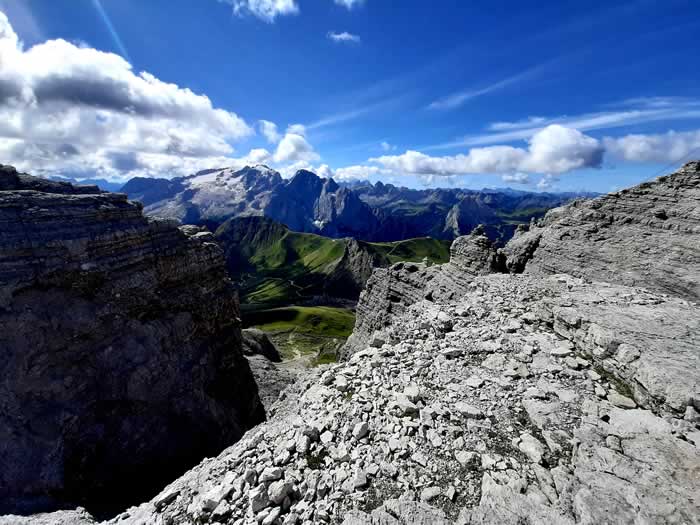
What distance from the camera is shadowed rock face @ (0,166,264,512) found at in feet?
94.8

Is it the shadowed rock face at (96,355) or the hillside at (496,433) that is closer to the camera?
the hillside at (496,433)

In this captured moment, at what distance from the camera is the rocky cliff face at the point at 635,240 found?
73.9 ft

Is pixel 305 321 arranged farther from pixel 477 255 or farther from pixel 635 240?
pixel 635 240

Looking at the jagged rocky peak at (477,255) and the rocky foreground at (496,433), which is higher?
the jagged rocky peak at (477,255)

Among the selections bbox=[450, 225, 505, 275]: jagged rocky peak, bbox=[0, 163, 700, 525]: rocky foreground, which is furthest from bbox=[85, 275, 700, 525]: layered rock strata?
bbox=[450, 225, 505, 275]: jagged rocky peak

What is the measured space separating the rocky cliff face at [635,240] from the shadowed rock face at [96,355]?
39.8m

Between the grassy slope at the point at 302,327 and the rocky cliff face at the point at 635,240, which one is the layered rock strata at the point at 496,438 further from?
the grassy slope at the point at 302,327

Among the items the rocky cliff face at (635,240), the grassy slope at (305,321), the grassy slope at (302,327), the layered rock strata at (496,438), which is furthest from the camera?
the grassy slope at (305,321)

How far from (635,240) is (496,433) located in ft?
76.6

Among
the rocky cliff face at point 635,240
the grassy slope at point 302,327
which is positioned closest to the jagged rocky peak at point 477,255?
the rocky cliff face at point 635,240

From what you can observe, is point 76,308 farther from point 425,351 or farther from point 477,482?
point 477,482

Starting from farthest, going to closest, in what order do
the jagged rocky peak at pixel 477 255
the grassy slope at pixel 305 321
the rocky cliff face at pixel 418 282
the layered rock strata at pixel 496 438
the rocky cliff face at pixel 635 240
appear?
the grassy slope at pixel 305 321
the rocky cliff face at pixel 418 282
the jagged rocky peak at pixel 477 255
the rocky cliff face at pixel 635 240
the layered rock strata at pixel 496 438

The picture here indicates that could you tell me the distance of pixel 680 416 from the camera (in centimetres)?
1015

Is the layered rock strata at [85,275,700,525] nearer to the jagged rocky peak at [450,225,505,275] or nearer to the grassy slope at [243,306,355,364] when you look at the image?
the jagged rocky peak at [450,225,505,275]
